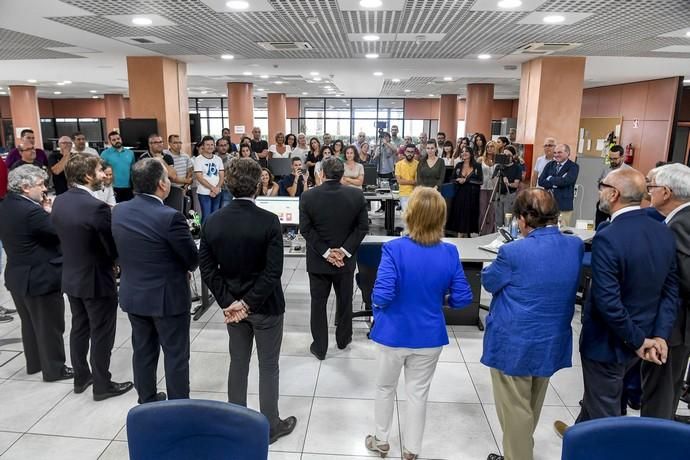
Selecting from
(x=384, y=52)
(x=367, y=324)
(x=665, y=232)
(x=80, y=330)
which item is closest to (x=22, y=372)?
(x=80, y=330)

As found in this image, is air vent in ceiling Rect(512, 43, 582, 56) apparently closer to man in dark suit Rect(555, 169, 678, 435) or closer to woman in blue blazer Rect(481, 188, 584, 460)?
man in dark suit Rect(555, 169, 678, 435)

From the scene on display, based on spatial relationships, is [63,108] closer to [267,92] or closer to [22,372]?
[267,92]

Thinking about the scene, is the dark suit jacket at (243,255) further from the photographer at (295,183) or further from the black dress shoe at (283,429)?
the photographer at (295,183)

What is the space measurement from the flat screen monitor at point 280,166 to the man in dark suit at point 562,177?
3.79 meters

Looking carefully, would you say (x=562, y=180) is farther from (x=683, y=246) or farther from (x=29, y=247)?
(x=29, y=247)

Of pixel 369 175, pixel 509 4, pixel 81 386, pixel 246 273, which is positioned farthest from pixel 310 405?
pixel 369 175

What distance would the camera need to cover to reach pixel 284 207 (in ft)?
15.3

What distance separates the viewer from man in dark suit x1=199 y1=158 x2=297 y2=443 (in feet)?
8.56

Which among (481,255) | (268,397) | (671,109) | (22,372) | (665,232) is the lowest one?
(22,372)

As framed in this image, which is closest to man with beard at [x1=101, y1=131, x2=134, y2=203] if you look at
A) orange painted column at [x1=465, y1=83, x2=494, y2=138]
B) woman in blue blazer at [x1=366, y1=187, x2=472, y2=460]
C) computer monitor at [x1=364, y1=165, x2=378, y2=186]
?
computer monitor at [x1=364, y1=165, x2=378, y2=186]

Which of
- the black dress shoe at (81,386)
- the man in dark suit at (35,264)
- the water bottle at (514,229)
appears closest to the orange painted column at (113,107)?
the man in dark suit at (35,264)

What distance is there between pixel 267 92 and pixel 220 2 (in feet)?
45.4

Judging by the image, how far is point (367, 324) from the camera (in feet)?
15.9

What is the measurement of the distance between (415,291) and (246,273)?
95cm
